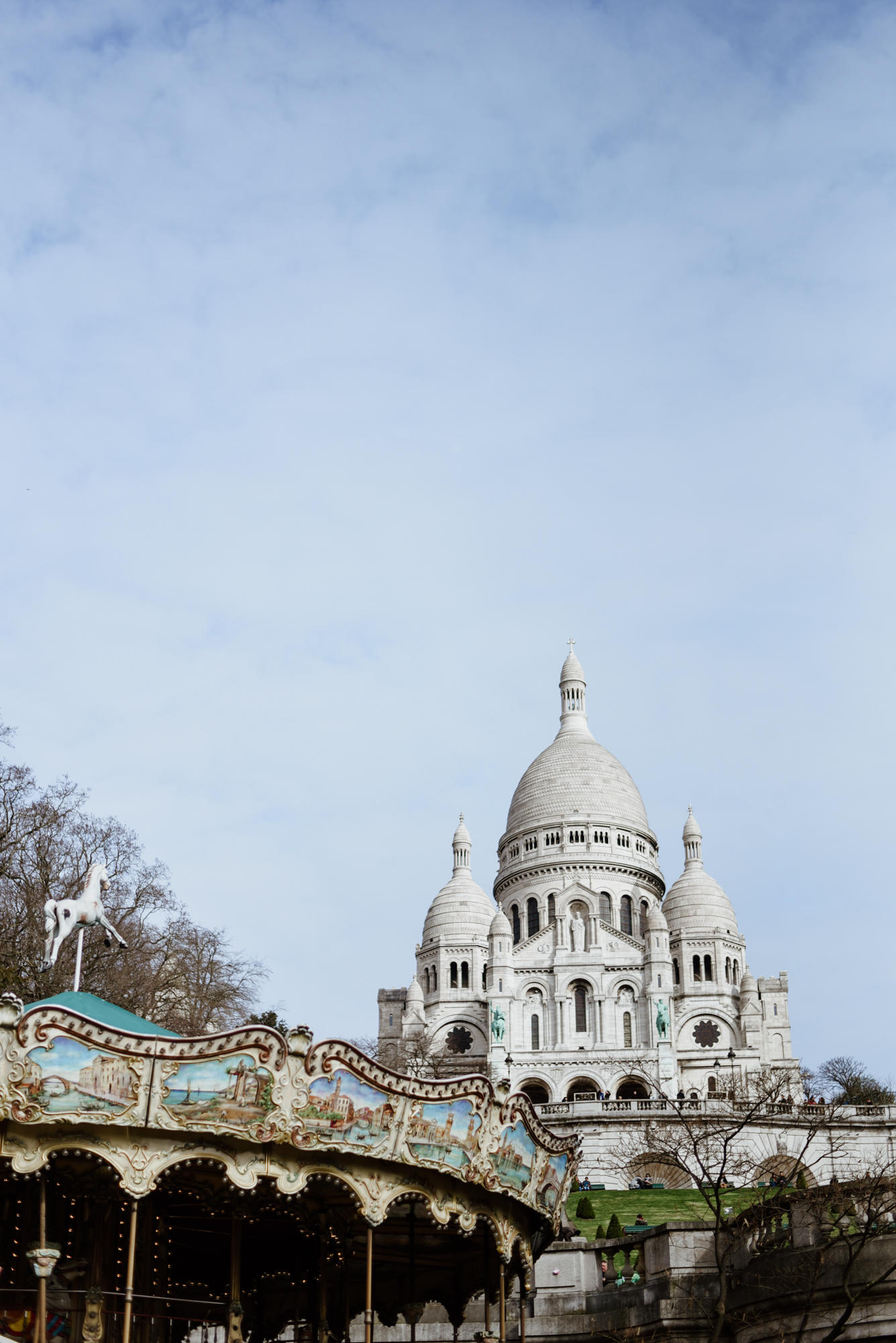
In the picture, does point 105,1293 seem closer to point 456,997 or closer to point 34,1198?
point 34,1198

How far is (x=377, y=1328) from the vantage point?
106 ft

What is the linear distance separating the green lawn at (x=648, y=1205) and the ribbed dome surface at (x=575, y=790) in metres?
54.1

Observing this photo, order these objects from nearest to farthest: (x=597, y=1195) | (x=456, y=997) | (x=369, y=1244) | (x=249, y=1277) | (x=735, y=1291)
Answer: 1. (x=369, y=1244)
2. (x=735, y=1291)
3. (x=249, y=1277)
4. (x=597, y=1195)
5. (x=456, y=997)

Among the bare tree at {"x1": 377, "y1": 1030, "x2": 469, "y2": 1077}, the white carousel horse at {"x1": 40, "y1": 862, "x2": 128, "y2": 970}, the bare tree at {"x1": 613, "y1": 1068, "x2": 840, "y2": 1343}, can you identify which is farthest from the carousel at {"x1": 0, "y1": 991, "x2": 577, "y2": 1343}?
the bare tree at {"x1": 377, "y1": 1030, "x2": 469, "y2": 1077}

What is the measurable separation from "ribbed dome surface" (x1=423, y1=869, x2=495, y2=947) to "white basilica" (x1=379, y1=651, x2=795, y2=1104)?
11cm

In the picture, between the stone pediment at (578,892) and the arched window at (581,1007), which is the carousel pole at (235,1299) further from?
the stone pediment at (578,892)

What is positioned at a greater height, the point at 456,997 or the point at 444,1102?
the point at 456,997

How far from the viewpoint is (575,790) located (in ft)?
332

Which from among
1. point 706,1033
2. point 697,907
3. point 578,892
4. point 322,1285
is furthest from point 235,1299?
point 697,907

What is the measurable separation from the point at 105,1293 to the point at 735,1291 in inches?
444

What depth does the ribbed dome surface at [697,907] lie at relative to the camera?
95.6 meters

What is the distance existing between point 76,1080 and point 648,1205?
84.3 feet

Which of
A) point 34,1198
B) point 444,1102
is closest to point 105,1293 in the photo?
point 34,1198

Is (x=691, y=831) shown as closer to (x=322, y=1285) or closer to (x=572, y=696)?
(x=572, y=696)
